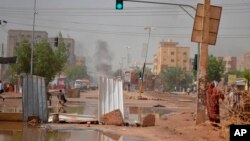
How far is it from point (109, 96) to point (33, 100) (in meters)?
3.42

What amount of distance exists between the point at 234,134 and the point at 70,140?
34.7 feet

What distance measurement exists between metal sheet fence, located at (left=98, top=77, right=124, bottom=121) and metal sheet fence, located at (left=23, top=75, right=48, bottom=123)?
2.57 m

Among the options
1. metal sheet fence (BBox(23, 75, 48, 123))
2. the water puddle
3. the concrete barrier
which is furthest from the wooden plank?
the concrete barrier

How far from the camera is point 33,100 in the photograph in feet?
67.9

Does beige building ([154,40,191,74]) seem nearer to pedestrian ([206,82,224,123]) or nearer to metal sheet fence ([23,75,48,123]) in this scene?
metal sheet fence ([23,75,48,123])

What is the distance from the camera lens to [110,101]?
21.1 metres

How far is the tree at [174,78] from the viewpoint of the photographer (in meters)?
132

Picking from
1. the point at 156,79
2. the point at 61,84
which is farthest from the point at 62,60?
the point at 156,79

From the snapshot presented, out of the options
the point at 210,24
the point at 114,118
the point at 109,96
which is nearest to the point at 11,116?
the point at 109,96

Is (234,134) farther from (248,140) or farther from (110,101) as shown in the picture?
(110,101)

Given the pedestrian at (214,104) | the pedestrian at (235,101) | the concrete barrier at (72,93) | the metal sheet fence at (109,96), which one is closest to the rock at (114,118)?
the metal sheet fence at (109,96)

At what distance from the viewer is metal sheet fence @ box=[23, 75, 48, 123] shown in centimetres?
2059

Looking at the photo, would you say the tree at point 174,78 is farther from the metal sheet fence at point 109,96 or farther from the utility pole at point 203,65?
the utility pole at point 203,65

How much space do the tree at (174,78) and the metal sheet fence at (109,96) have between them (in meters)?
110
